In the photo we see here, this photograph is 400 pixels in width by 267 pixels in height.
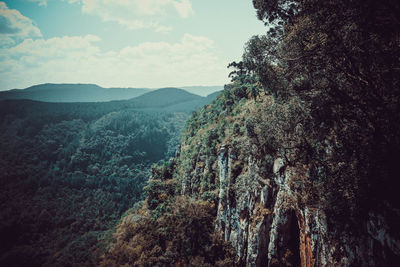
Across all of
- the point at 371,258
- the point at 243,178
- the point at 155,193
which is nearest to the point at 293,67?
the point at 371,258

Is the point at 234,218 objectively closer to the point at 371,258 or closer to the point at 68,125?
the point at 371,258

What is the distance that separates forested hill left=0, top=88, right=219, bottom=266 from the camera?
295 feet

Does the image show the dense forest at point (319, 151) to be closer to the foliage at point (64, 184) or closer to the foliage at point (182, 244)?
the foliage at point (182, 244)

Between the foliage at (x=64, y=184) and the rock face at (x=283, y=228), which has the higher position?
the rock face at (x=283, y=228)

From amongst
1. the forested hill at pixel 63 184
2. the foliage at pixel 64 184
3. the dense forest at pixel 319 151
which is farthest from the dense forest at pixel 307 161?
the forested hill at pixel 63 184

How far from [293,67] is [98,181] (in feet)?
507

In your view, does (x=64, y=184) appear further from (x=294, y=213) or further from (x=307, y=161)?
(x=307, y=161)

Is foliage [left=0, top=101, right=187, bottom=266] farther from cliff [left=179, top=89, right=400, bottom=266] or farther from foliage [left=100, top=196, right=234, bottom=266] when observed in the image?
cliff [left=179, top=89, right=400, bottom=266]

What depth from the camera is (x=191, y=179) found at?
33625 mm

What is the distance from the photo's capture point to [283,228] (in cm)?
1301

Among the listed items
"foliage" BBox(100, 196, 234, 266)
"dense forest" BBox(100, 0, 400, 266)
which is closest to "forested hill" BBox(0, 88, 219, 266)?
"foliage" BBox(100, 196, 234, 266)

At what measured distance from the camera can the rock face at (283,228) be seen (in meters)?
8.02

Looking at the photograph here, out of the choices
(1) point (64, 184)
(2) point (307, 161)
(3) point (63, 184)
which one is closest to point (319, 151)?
(2) point (307, 161)

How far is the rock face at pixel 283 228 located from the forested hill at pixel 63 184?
58946 mm
